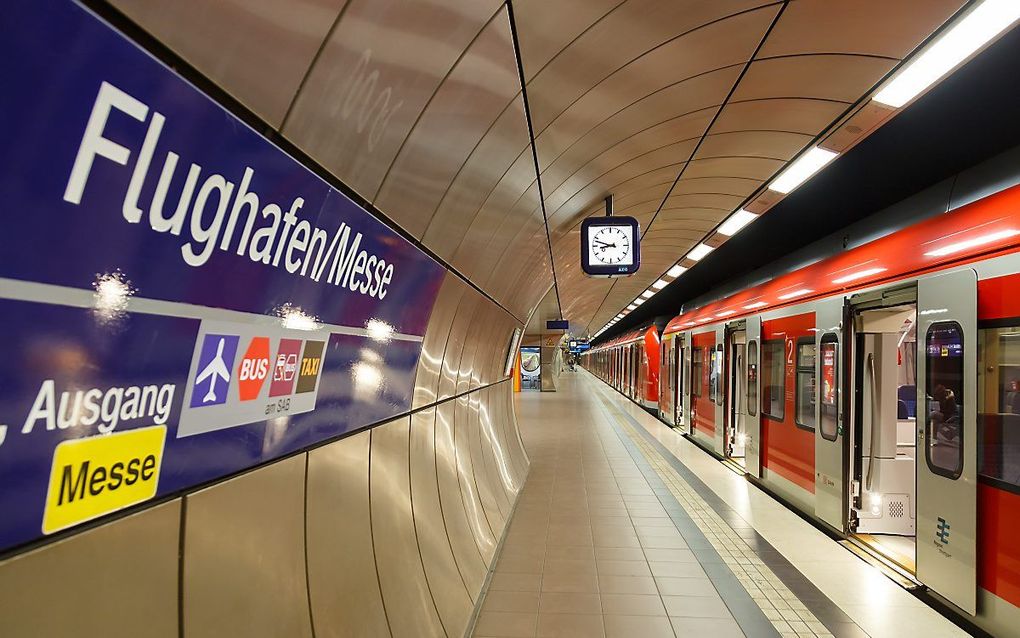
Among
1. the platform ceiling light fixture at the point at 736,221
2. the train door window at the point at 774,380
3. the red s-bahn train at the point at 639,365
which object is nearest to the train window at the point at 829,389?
the train door window at the point at 774,380

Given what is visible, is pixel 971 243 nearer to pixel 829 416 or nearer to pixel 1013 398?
pixel 1013 398

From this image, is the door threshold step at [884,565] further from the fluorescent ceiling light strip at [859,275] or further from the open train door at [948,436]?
the fluorescent ceiling light strip at [859,275]

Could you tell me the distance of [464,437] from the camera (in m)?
5.96

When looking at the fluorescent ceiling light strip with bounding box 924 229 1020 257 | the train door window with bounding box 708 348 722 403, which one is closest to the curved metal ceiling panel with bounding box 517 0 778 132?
the fluorescent ceiling light strip with bounding box 924 229 1020 257

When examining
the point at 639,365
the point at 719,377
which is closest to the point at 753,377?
the point at 719,377

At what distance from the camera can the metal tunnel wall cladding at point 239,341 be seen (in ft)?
3.72

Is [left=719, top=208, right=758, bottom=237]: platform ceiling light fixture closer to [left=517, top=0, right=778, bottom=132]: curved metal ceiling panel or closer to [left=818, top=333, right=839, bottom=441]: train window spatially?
[left=818, top=333, right=839, bottom=441]: train window

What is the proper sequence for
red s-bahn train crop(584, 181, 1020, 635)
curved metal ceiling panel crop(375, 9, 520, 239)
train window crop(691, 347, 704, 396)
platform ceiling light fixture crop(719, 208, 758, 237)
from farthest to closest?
train window crop(691, 347, 704, 396)
platform ceiling light fixture crop(719, 208, 758, 237)
red s-bahn train crop(584, 181, 1020, 635)
curved metal ceiling panel crop(375, 9, 520, 239)

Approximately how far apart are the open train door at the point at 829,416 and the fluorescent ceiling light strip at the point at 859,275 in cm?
20

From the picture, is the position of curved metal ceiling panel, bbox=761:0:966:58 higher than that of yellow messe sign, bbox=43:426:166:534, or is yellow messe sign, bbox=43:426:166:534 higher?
curved metal ceiling panel, bbox=761:0:966:58

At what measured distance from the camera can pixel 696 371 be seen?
43.2ft

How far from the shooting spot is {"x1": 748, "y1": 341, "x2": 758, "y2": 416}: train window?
8.85 meters

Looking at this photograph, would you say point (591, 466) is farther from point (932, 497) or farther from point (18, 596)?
point (18, 596)

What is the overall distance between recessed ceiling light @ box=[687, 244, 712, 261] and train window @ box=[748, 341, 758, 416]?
2.26 m
